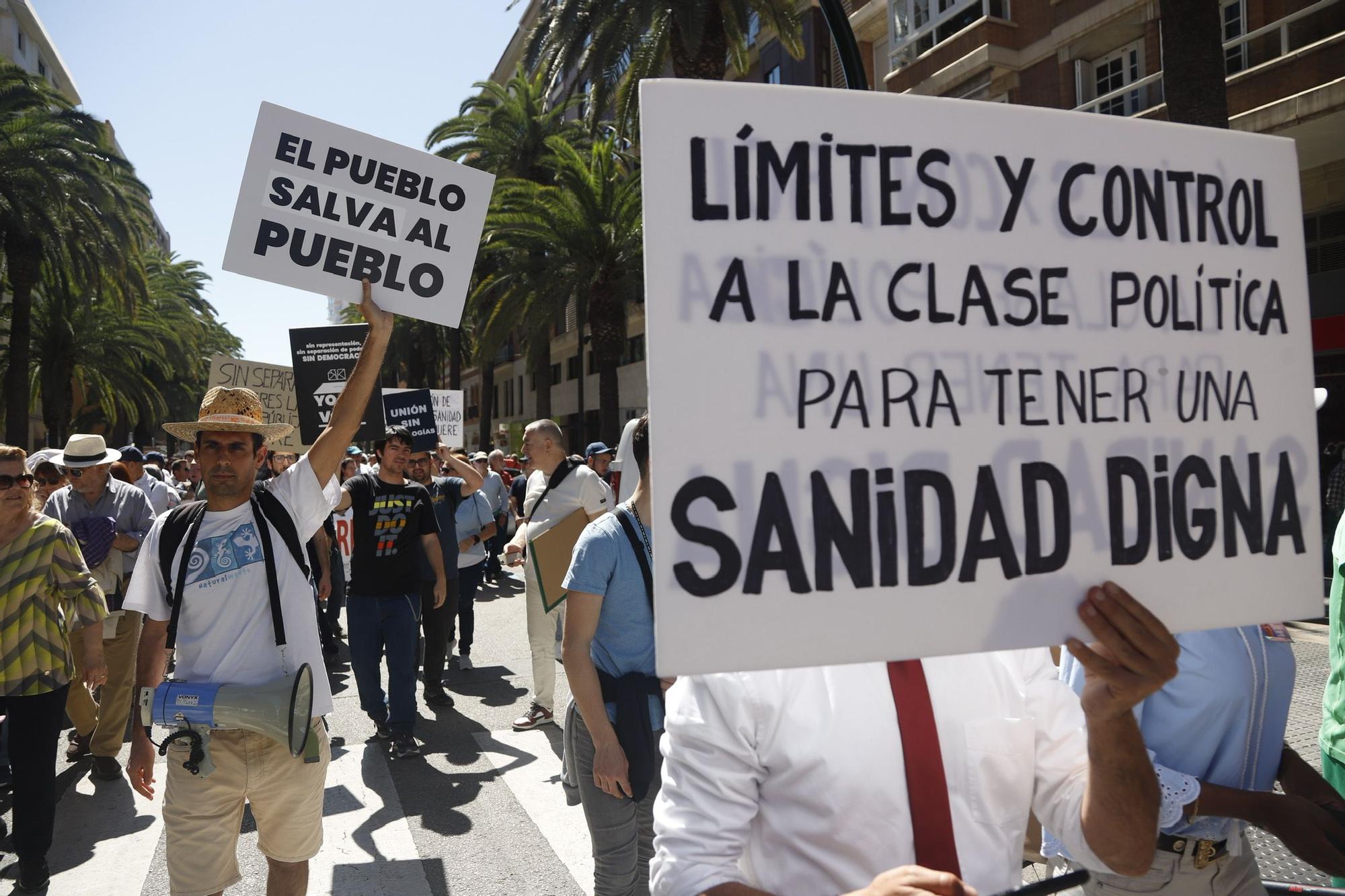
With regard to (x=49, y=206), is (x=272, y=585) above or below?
below

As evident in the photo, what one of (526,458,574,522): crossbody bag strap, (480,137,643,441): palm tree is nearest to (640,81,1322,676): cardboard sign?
(526,458,574,522): crossbody bag strap

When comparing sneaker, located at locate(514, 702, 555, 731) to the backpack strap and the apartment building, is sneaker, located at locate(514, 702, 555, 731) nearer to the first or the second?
the backpack strap

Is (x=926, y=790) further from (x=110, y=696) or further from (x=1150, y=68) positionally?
(x=1150, y=68)

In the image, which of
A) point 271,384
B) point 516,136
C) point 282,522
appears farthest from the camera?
point 516,136

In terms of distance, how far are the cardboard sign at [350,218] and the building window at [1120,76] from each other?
53.0 ft

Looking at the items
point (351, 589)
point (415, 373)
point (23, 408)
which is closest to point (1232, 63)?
point (351, 589)

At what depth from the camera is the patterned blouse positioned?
13.8ft

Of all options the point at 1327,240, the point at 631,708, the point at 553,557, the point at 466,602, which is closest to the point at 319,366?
the point at 466,602

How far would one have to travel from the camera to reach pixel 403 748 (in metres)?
5.91

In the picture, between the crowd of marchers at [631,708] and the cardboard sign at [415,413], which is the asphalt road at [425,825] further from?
the cardboard sign at [415,413]

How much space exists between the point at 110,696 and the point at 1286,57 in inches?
613

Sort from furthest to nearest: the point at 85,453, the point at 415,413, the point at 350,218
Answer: the point at 415,413, the point at 85,453, the point at 350,218

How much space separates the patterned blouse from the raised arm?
1.94 metres

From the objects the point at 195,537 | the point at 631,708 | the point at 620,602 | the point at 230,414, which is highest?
the point at 230,414
